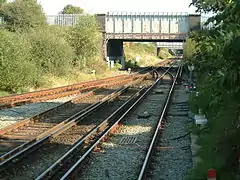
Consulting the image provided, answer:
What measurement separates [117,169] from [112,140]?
301 cm

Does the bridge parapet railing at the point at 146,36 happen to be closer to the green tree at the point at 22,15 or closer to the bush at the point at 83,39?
the green tree at the point at 22,15

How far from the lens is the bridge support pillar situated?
58028 millimetres

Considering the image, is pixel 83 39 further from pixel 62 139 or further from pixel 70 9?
pixel 70 9

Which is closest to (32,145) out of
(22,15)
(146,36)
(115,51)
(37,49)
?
(37,49)

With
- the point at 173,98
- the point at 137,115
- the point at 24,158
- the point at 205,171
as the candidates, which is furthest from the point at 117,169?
the point at 173,98

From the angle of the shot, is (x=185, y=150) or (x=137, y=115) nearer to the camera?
(x=185, y=150)

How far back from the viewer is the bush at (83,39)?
40469mm

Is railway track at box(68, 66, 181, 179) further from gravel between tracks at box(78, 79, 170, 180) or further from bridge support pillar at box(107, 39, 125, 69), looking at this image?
bridge support pillar at box(107, 39, 125, 69)

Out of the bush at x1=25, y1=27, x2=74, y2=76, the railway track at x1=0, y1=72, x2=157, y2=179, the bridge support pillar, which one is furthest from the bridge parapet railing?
the railway track at x1=0, y1=72, x2=157, y2=179

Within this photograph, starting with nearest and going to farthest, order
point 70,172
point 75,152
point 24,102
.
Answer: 1. point 70,172
2. point 75,152
3. point 24,102

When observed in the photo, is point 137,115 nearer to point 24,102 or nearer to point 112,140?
point 112,140

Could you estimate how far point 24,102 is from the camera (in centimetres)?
2006

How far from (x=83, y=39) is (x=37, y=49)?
33.0ft

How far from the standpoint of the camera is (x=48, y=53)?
3148cm
